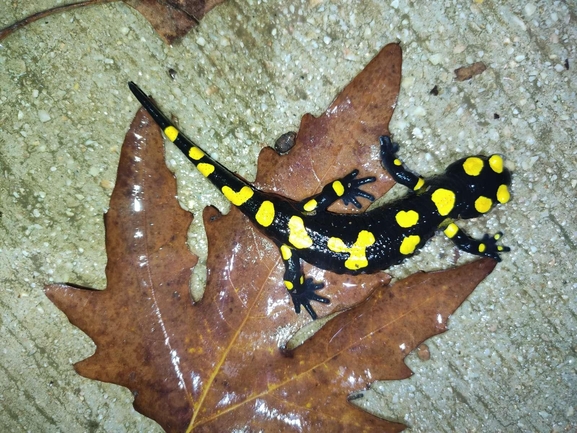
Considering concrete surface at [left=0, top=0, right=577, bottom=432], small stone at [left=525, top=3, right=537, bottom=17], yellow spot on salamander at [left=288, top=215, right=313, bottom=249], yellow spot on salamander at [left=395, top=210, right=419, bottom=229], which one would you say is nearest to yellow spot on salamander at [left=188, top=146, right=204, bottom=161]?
concrete surface at [left=0, top=0, right=577, bottom=432]

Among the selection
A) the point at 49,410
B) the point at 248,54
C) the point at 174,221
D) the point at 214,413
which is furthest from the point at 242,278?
the point at 49,410

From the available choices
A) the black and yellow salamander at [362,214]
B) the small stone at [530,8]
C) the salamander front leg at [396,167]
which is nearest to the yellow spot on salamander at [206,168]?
the black and yellow salamander at [362,214]

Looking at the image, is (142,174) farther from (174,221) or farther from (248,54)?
(248,54)

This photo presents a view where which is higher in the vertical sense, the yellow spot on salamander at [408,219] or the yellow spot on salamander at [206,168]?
the yellow spot on salamander at [206,168]

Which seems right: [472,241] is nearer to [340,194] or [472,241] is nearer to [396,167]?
[396,167]

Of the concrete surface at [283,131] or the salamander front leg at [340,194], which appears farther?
the concrete surface at [283,131]

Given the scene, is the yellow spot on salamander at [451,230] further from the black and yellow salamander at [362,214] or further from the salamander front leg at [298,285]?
the salamander front leg at [298,285]

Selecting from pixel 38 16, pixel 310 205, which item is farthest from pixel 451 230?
pixel 38 16
